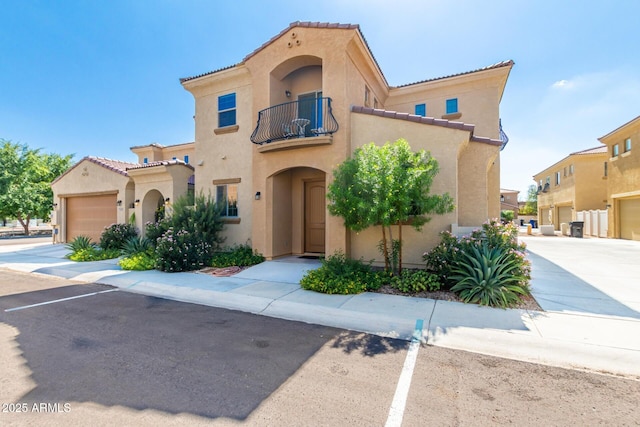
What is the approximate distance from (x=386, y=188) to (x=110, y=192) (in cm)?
1567

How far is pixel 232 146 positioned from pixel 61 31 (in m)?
10.0

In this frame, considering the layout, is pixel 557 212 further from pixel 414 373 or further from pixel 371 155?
pixel 414 373

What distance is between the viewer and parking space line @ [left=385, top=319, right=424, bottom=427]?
273 cm

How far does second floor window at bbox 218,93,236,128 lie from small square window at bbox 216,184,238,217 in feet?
8.42

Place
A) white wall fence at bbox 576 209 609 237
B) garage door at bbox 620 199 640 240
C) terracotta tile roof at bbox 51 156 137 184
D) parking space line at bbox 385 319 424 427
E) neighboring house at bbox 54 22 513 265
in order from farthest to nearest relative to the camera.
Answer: white wall fence at bbox 576 209 609 237
garage door at bbox 620 199 640 240
terracotta tile roof at bbox 51 156 137 184
neighboring house at bbox 54 22 513 265
parking space line at bbox 385 319 424 427

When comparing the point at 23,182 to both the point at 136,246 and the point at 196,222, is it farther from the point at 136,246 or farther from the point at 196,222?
the point at 196,222

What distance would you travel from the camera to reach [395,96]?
13.0m

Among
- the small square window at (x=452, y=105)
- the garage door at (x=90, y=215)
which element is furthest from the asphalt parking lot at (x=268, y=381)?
the garage door at (x=90, y=215)

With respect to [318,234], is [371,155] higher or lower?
higher

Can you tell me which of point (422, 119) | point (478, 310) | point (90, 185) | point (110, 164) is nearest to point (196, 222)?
point (422, 119)

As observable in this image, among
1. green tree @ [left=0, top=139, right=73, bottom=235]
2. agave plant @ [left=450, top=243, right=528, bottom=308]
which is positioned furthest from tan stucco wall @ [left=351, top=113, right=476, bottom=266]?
green tree @ [left=0, top=139, right=73, bottom=235]

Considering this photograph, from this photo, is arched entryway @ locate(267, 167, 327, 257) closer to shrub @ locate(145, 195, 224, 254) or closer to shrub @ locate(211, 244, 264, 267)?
shrub @ locate(211, 244, 264, 267)

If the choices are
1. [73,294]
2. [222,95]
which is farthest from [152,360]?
[222,95]

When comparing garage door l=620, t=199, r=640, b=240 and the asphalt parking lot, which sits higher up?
garage door l=620, t=199, r=640, b=240
